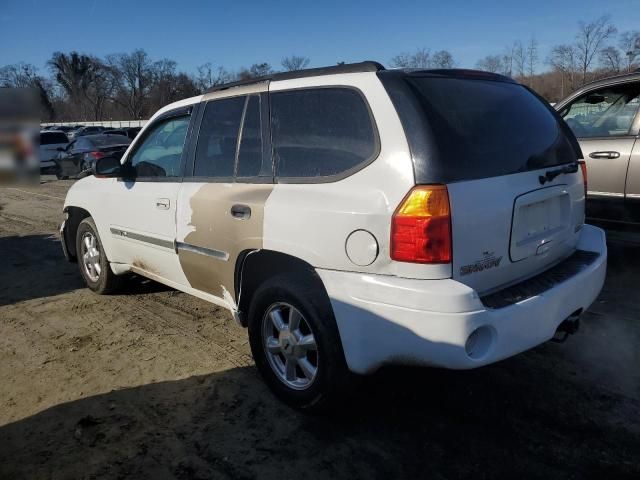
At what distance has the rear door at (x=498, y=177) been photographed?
2.39 m

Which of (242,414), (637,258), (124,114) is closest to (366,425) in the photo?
(242,414)

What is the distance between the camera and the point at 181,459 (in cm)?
258

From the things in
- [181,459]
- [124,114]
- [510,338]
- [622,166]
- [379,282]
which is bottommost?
[181,459]

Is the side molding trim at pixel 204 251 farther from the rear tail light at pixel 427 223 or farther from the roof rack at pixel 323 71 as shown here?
the rear tail light at pixel 427 223

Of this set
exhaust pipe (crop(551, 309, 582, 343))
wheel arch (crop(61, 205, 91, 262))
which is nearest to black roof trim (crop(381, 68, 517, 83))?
exhaust pipe (crop(551, 309, 582, 343))

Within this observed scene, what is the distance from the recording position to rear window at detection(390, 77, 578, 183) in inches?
95.2

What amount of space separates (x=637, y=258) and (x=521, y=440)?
3906 mm

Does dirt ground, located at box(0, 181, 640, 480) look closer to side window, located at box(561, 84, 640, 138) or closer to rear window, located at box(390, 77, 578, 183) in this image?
rear window, located at box(390, 77, 578, 183)

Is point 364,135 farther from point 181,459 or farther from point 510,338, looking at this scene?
point 181,459

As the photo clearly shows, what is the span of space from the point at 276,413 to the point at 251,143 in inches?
63.3

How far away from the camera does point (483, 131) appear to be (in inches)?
104

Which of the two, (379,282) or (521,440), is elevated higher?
(379,282)

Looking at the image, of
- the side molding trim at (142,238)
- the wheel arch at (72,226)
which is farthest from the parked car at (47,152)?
the side molding trim at (142,238)

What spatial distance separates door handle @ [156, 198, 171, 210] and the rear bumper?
1628 mm
